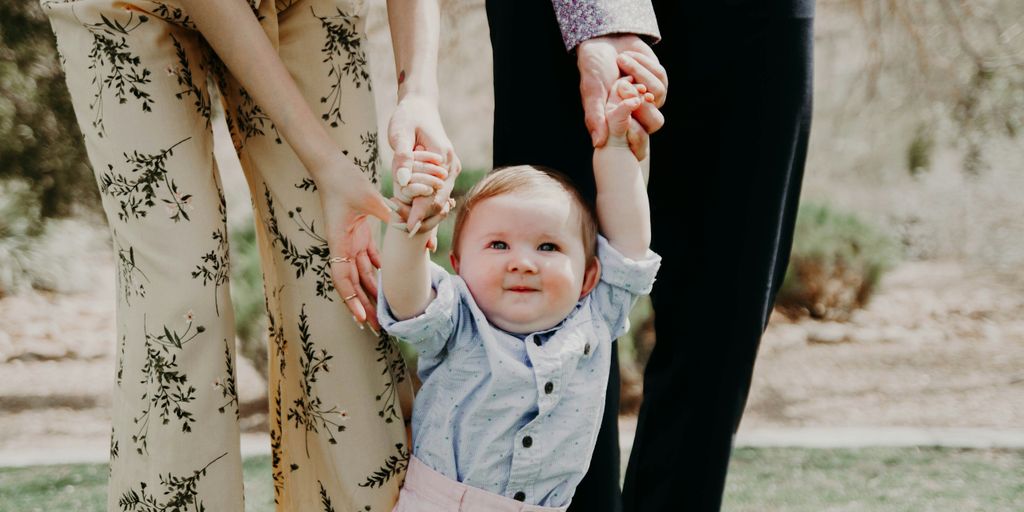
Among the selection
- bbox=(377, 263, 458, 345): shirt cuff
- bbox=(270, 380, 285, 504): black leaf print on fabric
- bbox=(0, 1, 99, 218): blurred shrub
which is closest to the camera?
bbox=(377, 263, 458, 345): shirt cuff

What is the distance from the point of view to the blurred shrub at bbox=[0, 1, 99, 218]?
409 centimetres

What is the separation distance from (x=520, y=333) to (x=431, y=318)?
16 cm

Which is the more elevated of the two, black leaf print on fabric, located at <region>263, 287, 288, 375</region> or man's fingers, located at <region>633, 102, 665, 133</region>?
man's fingers, located at <region>633, 102, 665, 133</region>

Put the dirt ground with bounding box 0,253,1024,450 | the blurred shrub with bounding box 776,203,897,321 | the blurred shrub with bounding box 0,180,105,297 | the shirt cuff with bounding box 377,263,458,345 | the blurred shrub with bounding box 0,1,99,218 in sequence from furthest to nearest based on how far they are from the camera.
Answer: the blurred shrub with bounding box 776,203,897,321 < the blurred shrub with bounding box 0,180,105,297 < the blurred shrub with bounding box 0,1,99,218 < the dirt ground with bounding box 0,253,1024,450 < the shirt cuff with bounding box 377,263,458,345

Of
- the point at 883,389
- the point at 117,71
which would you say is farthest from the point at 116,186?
the point at 883,389

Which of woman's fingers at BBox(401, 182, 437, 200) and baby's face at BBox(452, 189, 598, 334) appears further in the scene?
baby's face at BBox(452, 189, 598, 334)

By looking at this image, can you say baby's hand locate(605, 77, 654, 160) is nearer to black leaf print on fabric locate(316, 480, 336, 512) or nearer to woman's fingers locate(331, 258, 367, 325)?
woman's fingers locate(331, 258, 367, 325)

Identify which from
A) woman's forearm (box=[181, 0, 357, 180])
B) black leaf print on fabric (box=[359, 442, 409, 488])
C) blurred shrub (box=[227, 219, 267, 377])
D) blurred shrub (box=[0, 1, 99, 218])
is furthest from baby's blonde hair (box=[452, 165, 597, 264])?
blurred shrub (box=[0, 1, 99, 218])

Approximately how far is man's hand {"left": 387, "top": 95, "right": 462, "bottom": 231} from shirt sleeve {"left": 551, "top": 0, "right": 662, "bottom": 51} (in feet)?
0.79

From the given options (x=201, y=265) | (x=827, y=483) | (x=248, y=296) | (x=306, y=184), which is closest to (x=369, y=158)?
(x=306, y=184)

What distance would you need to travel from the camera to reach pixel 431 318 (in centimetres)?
152

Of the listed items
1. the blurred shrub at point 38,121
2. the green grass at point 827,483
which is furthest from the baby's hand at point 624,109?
the blurred shrub at point 38,121

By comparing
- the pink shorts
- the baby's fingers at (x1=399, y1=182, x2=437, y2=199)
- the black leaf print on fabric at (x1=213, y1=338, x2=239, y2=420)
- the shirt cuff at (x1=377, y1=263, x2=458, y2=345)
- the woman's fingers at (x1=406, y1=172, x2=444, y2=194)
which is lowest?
the pink shorts

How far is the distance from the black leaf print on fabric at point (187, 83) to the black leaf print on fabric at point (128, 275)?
0.72 feet
